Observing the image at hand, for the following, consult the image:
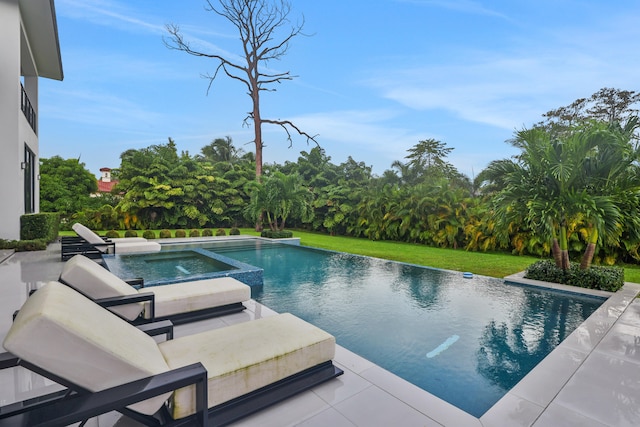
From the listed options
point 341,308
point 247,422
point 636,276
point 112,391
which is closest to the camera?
point 112,391

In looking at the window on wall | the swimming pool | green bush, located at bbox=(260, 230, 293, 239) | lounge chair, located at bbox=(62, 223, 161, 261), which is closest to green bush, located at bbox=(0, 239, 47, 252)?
lounge chair, located at bbox=(62, 223, 161, 261)

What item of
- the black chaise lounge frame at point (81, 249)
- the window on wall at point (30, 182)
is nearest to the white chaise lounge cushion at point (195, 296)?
the black chaise lounge frame at point (81, 249)

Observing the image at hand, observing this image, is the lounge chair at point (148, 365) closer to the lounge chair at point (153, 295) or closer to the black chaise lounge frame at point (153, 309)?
the black chaise lounge frame at point (153, 309)

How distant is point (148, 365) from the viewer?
2.15 metres

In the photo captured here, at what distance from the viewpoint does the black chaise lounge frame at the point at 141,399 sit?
1717mm

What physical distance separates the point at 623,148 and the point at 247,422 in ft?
27.7

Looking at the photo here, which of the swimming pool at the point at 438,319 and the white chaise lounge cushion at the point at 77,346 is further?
the swimming pool at the point at 438,319

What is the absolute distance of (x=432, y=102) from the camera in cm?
2330

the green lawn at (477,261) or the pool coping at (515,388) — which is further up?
the pool coping at (515,388)

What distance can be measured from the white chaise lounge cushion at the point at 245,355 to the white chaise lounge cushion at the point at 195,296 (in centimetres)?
164

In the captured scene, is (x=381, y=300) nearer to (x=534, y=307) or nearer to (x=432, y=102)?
(x=534, y=307)

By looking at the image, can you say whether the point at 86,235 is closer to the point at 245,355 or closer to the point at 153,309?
the point at 153,309

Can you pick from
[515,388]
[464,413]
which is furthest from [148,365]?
[515,388]

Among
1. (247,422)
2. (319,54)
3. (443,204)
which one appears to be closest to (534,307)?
(247,422)
